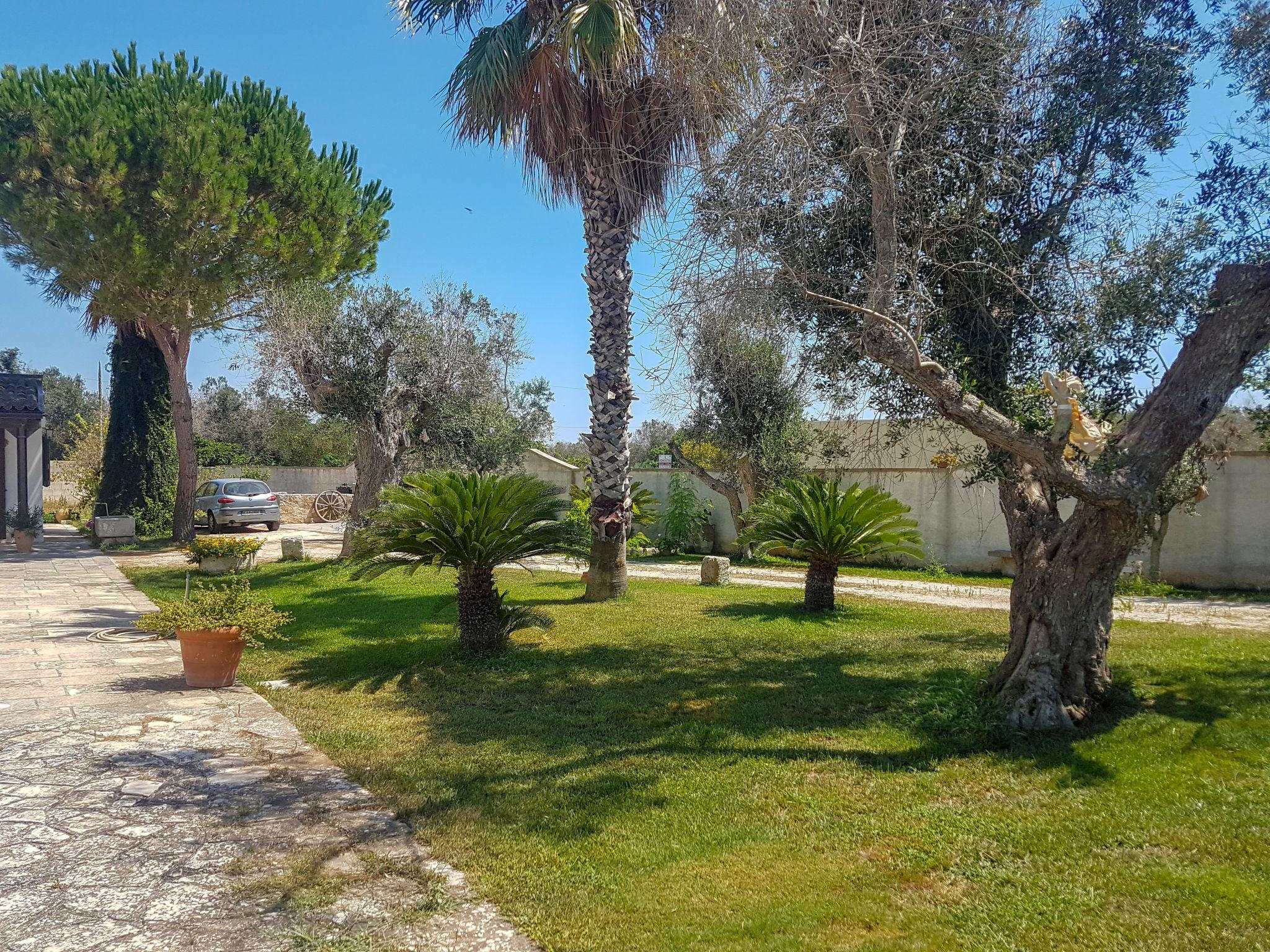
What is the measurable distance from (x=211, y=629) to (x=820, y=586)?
23.0 ft

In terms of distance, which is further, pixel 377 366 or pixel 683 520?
pixel 683 520

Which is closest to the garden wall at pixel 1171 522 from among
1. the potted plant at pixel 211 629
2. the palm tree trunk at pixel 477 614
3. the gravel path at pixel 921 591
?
the gravel path at pixel 921 591

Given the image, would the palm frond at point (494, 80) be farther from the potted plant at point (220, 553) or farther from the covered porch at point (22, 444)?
the covered porch at point (22, 444)

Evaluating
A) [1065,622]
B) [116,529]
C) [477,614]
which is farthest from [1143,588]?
[116,529]

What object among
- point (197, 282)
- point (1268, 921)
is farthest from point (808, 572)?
point (197, 282)

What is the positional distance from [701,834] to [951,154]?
5073mm

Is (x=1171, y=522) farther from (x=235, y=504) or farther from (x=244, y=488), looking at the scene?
(x=244, y=488)

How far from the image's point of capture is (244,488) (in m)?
25.1

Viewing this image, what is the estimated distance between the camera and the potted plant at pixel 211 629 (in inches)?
280

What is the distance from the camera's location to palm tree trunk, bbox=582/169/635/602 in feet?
37.1

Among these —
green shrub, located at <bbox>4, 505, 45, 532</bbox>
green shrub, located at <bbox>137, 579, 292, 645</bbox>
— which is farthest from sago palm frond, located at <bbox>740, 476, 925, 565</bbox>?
green shrub, located at <bbox>4, 505, 45, 532</bbox>

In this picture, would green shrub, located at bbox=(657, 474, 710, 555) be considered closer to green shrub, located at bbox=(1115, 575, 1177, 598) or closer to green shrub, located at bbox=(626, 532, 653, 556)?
green shrub, located at bbox=(626, 532, 653, 556)

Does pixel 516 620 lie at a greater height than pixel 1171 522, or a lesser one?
lesser

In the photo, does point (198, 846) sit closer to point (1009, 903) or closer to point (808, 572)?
point (1009, 903)
